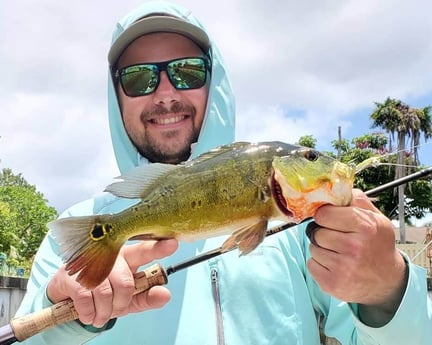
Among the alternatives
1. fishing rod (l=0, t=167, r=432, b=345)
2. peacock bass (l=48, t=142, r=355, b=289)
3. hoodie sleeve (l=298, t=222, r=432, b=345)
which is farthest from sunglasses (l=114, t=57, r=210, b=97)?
hoodie sleeve (l=298, t=222, r=432, b=345)

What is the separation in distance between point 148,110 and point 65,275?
1.12 metres

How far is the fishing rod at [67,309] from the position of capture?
74.3 inches

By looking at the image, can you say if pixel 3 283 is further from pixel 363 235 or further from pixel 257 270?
pixel 363 235

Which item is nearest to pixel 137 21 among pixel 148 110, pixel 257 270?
pixel 148 110

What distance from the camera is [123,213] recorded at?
1.67 m

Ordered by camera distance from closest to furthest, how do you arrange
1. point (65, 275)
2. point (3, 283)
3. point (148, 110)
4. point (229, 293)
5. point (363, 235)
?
point (363, 235)
point (65, 275)
point (229, 293)
point (148, 110)
point (3, 283)

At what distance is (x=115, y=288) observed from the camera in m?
1.77

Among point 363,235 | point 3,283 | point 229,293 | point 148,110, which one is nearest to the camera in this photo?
point 363,235

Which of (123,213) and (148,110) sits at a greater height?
(148,110)

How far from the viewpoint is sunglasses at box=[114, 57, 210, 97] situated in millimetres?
2797

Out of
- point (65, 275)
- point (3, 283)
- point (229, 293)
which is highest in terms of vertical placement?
point (65, 275)

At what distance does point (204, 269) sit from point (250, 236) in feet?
3.21

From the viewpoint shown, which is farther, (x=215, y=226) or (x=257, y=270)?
(x=257, y=270)

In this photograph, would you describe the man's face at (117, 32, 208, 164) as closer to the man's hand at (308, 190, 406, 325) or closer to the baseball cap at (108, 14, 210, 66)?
the baseball cap at (108, 14, 210, 66)
